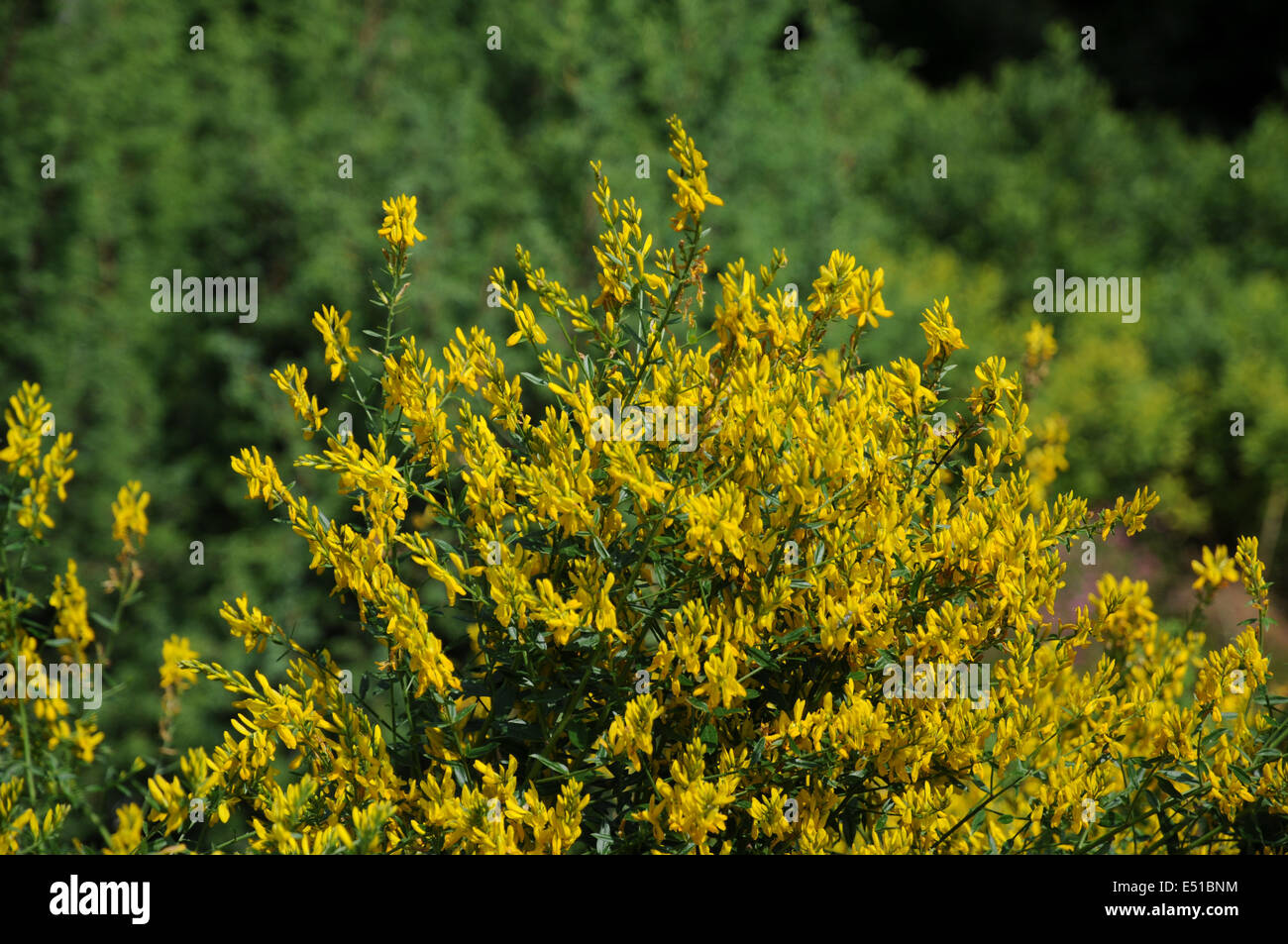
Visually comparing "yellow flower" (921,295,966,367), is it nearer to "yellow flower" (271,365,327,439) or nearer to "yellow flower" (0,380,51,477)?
"yellow flower" (271,365,327,439)

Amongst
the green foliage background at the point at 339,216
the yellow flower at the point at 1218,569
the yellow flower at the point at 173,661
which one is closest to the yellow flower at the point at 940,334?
the yellow flower at the point at 1218,569

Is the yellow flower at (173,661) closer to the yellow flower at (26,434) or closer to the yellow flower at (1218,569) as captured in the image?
the yellow flower at (26,434)

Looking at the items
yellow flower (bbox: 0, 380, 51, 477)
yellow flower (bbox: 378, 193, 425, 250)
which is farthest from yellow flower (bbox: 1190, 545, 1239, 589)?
yellow flower (bbox: 0, 380, 51, 477)

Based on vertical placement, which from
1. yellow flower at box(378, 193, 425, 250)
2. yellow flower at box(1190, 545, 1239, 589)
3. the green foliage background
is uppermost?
the green foliage background

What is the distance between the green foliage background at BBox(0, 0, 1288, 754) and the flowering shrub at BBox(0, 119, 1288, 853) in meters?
4.22

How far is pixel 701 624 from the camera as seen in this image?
1.67m

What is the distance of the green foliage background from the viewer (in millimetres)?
6039

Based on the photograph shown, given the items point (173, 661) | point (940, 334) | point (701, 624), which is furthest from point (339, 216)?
point (701, 624)

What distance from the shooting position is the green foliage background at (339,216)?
6.04 meters

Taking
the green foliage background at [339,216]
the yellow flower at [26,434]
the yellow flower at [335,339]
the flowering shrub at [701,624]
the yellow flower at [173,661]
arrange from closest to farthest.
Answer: the flowering shrub at [701,624] < the yellow flower at [335,339] < the yellow flower at [26,434] < the yellow flower at [173,661] < the green foliage background at [339,216]

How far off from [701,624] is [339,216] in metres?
5.13

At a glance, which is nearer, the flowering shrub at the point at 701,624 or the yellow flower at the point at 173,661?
the flowering shrub at the point at 701,624

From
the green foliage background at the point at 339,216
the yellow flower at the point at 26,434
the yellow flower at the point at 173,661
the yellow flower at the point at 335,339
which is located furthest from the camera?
the green foliage background at the point at 339,216

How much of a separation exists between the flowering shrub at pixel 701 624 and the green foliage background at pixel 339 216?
4221 millimetres
